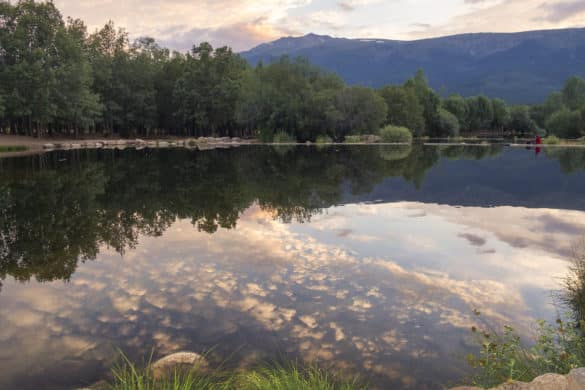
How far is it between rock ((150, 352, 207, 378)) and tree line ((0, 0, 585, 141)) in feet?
251

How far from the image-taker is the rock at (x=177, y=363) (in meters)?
6.57

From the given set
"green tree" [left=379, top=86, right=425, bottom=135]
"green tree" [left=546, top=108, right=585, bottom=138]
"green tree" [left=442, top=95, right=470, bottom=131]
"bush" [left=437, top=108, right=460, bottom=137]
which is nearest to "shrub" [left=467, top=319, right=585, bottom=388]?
"green tree" [left=379, top=86, right=425, bottom=135]

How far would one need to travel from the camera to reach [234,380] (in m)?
6.52

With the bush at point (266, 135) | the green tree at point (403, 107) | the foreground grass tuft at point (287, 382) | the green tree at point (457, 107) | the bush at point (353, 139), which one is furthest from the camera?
the green tree at point (457, 107)

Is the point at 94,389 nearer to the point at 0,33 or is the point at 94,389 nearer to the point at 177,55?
the point at 0,33

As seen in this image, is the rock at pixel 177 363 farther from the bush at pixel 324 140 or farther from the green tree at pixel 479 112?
the green tree at pixel 479 112

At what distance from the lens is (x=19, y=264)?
41.0 feet

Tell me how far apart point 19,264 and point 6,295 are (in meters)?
2.57

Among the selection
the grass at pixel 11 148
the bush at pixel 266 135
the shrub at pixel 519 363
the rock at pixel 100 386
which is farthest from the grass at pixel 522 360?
the bush at pixel 266 135

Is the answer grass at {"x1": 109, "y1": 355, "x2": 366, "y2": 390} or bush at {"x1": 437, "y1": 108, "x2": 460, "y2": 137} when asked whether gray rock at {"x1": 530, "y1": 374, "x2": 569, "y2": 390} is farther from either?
bush at {"x1": 437, "y1": 108, "x2": 460, "y2": 137}

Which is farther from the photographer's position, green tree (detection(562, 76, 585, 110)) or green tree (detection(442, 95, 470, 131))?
green tree (detection(562, 76, 585, 110))

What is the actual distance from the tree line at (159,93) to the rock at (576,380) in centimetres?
8087

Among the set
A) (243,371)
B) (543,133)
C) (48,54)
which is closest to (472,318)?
(243,371)

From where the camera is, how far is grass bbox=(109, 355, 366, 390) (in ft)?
17.5
